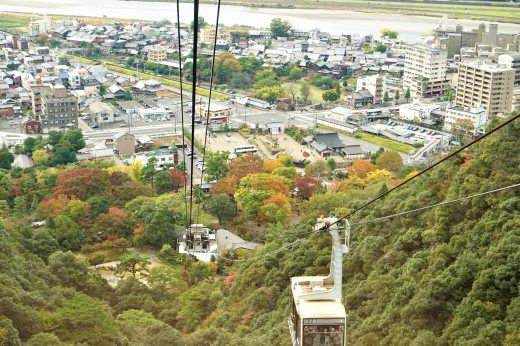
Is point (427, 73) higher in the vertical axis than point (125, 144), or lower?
higher

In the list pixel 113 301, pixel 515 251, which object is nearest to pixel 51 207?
pixel 113 301

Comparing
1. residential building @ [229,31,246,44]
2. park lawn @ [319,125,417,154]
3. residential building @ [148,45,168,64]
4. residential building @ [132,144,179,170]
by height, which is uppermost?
residential building @ [229,31,246,44]

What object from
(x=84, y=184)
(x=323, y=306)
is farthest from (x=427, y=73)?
(x=323, y=306)


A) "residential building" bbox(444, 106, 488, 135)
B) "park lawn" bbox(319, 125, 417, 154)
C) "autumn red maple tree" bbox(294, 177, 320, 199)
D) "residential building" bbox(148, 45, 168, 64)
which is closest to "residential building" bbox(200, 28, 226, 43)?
"residential building" bbox(148, 45, 168, 64)

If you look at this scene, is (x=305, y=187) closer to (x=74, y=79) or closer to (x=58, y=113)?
(x=58, y=113)

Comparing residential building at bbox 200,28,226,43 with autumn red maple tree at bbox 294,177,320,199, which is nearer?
autumn red maple tree at bbox 294,177,320,199

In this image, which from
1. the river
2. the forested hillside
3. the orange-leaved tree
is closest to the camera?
the forested hillside

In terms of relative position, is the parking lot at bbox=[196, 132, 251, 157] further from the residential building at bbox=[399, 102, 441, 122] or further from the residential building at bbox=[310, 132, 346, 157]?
the residential building at bbox=[399, 102, 441, 122]

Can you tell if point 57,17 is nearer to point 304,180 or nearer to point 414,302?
point 304,180
